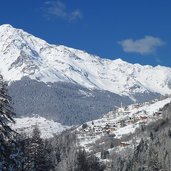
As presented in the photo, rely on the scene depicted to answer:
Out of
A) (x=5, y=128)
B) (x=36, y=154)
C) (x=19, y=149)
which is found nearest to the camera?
(x=5, y=128)

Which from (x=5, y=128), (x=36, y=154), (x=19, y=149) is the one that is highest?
(x=36, y=154)

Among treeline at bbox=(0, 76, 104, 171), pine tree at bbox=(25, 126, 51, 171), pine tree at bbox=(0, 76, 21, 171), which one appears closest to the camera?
pine tree at bbox=(0, 76, 21, 171)

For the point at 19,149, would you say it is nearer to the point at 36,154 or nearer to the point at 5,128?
the point at 36,154

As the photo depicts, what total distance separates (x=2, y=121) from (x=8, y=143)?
190 centimetres

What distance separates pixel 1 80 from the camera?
28.2 meters

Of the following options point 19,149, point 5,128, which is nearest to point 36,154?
point 19,149

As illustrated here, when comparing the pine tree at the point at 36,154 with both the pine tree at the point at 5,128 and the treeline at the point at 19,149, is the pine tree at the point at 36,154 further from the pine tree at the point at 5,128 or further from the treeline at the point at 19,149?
the pine tree at the point at 5,128

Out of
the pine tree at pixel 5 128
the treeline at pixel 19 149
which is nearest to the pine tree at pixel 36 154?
the treeline at pixel 19 149

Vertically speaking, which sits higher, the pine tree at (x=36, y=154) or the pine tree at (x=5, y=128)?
the pine tree at (x=36, y=154)

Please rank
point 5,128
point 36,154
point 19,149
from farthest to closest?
point 36,154 < point 19,149 < point 5,128

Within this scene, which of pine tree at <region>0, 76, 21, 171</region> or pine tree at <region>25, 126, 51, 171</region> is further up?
pine tree at <region>25, 126, 51, 171</region>

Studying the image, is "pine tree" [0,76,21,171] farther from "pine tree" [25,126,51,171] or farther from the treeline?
"pine tree" [25,126,51,171]

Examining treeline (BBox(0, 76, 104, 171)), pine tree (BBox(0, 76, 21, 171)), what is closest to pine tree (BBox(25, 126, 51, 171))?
treeline (BBox(0, 76, 104, 171))

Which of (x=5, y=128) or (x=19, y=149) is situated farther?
(x=19, y=149)
